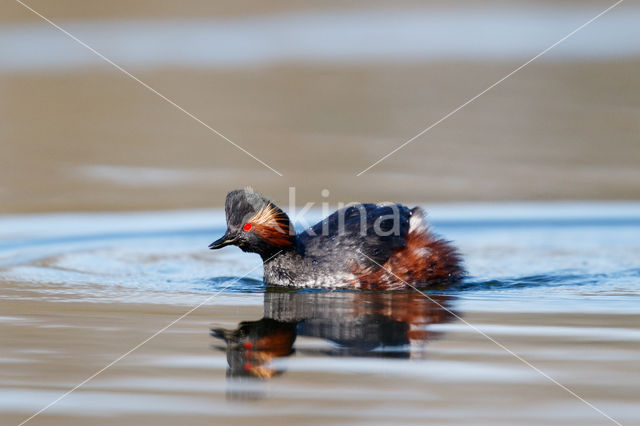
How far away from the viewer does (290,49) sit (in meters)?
17.9

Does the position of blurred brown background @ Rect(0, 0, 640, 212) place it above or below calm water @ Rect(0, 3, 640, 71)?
below

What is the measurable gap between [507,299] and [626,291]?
3.28 feet

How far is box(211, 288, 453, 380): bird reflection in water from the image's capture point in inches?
237

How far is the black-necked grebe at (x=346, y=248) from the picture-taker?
8.36 meters

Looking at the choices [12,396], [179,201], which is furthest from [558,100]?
[12,396]

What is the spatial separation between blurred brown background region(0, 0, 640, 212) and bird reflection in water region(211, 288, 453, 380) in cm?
372

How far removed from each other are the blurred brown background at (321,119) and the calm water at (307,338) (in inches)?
73.6

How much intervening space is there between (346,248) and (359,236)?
155mm

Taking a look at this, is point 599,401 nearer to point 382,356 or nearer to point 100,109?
point 382,356

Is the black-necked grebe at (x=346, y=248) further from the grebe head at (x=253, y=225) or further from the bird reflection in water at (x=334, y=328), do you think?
the bird reflection in water at (x=334, y=328)

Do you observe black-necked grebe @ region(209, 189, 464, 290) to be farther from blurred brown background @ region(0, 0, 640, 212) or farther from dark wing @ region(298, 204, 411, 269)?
blurred brown background @ region(0, 0, 640, 212)

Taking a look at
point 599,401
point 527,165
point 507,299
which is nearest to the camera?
point 599,401

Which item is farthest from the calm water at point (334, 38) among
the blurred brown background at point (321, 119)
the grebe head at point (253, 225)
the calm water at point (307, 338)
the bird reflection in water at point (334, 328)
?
the bird reflection in water at point (334, 328)

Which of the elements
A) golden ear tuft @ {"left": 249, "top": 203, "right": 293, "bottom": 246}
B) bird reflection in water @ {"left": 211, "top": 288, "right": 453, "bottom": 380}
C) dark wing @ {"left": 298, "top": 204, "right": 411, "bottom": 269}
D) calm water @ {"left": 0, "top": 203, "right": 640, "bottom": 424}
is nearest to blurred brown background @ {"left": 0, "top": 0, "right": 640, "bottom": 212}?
calm water @ {"left": 0, "top": 203, "right": 640, "bottom": 424}
